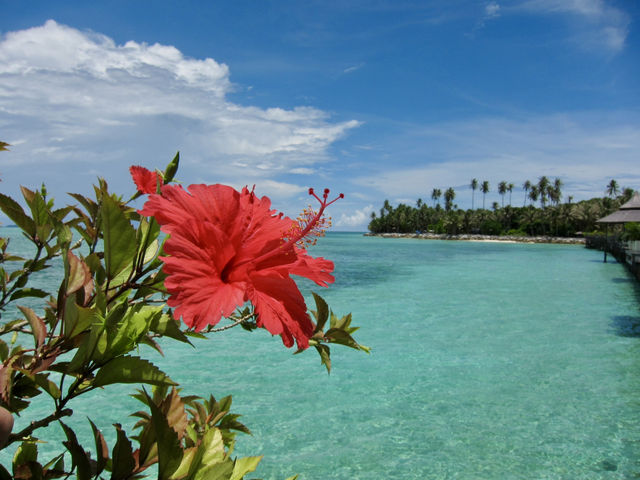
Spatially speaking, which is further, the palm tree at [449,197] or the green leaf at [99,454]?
the palm tree at [449,197]

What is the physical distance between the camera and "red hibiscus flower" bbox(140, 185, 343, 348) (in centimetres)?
48

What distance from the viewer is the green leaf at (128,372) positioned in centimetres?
46

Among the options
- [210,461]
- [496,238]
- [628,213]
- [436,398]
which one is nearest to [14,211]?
[210,461]

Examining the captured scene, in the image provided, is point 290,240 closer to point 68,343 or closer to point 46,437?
point 68,343

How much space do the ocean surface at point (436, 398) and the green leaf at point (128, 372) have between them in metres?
3.84

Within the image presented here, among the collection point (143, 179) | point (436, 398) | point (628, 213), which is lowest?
point (436, 398)

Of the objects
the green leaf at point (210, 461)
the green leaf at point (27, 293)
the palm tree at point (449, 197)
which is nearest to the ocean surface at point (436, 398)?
the green leaf at point (27, 293)

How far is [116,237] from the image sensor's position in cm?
53

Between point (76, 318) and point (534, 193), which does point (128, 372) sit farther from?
point (534, 193)

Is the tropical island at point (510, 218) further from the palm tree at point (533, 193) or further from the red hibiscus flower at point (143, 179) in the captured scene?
the red hibiscus flower at point (143, 179)

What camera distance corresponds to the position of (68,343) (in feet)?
1.72

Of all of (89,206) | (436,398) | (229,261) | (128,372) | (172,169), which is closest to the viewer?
(128,372)

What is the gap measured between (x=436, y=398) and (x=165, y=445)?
5553 mm

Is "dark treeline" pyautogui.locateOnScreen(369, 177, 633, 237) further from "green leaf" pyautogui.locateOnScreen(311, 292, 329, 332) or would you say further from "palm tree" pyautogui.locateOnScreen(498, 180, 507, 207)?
"green leaf" pyautogui.locateOnScreen(311, 292, 329, 332)
